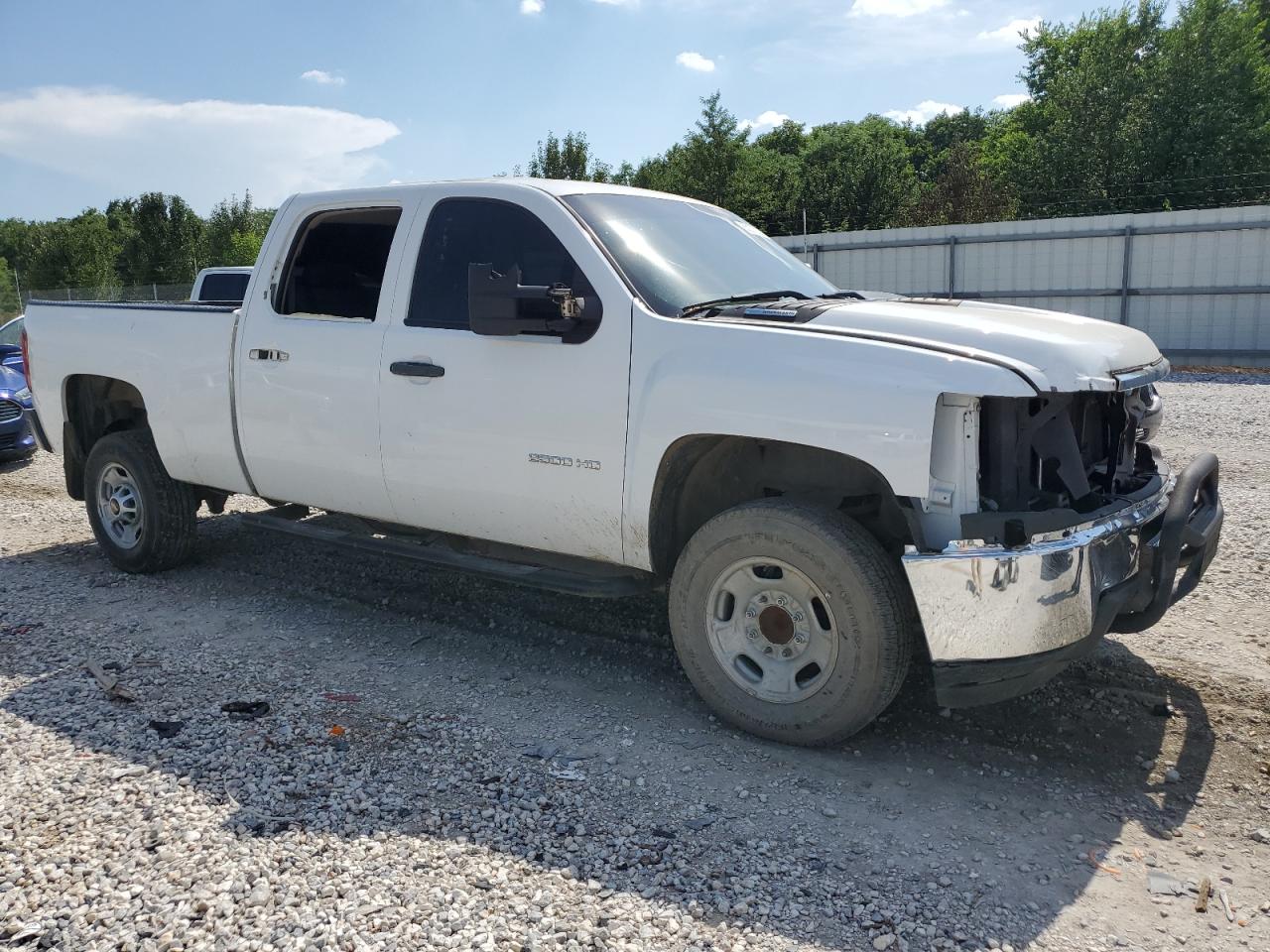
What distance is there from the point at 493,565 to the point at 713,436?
129 cm

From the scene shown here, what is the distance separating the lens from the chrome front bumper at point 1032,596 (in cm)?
340

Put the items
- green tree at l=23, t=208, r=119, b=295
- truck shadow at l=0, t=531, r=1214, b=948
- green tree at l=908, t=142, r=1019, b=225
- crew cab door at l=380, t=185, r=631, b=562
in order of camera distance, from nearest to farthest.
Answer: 1. truck shadow at l=0, t=531, r=1214, b=948
2. crew cab door at l=380, t=185, r=631, b=562
3. green tree at l=908, t=142, r=1019, b=225
4. green tree at l=23, t=208, r=119, b=295

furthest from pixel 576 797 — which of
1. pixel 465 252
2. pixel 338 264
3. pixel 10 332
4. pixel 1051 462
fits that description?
pixel 10 332

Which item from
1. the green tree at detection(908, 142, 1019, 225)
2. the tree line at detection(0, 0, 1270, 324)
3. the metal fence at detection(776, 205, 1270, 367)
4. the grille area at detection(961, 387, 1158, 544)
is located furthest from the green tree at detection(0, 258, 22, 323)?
the grille area at detection(961, 387, 1158, 544)

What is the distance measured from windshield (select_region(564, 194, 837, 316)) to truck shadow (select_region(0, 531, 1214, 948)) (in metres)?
1.77

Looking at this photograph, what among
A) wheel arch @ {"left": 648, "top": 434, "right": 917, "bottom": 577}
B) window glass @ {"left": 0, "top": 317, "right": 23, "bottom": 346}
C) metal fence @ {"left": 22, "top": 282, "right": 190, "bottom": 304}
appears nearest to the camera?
wheel arch @ {"left": 648, "top": 434, "right": 917, "bottom": 577}

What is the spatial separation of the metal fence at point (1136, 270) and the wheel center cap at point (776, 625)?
17.4 m

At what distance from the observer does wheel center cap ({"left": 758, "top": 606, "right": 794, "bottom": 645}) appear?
3949 millimetres

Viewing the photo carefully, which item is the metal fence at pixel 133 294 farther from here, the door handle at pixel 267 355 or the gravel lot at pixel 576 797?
the gravel lot at pixel 576 797

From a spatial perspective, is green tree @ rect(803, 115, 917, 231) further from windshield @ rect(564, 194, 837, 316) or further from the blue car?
windshield @ rect(564, 194, 837, 316)

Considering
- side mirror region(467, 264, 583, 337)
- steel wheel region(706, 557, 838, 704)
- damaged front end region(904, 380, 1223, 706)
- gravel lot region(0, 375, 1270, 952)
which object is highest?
side mirror region(467, 264, 583, 337)

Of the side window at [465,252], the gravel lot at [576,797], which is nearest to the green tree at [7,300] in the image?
the side window at [465,252]

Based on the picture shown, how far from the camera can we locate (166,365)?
593cm

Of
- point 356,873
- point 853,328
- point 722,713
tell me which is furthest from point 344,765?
point 853,328
